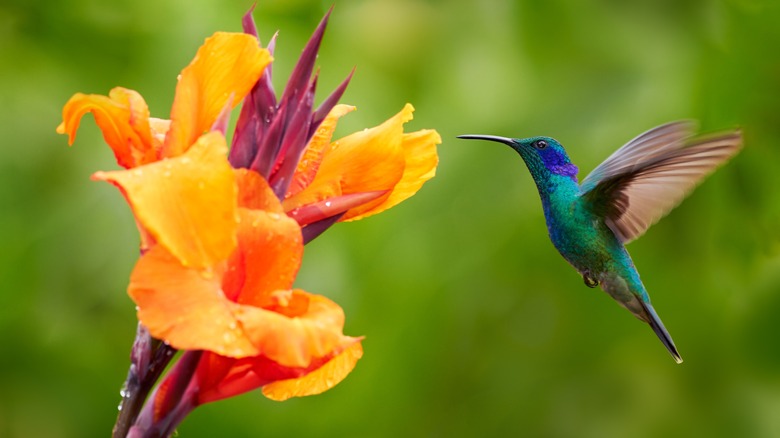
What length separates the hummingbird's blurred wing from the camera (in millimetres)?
1013

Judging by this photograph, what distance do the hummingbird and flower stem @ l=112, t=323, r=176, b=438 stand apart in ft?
1.98

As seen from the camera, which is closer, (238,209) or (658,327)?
(238,209)

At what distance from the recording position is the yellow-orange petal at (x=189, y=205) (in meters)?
0.56

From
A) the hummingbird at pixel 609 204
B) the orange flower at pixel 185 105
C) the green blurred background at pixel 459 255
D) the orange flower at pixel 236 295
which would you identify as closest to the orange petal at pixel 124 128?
the orange flower at pixel 185 105

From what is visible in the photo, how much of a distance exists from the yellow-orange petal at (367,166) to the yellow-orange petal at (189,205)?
0.18 metres

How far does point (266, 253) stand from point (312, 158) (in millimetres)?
147

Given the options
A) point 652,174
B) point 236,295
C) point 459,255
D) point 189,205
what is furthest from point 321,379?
point 459,255

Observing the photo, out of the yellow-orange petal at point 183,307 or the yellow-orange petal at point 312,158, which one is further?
the yellow-orange petal at point 312,158

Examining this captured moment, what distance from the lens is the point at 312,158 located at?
2.51ft

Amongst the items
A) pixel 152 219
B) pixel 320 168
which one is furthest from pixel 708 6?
pixel 152 219

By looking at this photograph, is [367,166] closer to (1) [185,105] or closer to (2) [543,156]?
(1) [185,105]

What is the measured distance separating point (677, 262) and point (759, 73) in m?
0.42

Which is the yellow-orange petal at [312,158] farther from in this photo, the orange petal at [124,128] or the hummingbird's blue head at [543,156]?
the hummingbird's blue head at [543,156]

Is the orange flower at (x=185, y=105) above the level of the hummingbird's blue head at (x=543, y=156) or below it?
above
